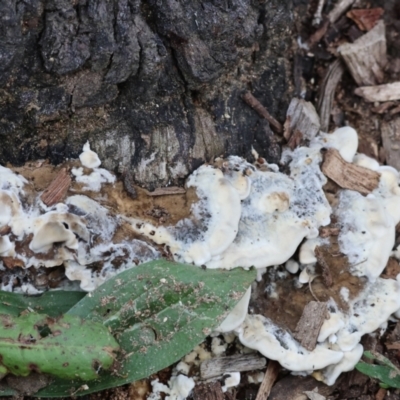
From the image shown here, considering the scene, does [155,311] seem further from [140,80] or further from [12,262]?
[140,80]

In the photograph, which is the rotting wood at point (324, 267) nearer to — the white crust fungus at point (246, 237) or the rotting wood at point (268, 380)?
the white crust fungus at point (246, 237)

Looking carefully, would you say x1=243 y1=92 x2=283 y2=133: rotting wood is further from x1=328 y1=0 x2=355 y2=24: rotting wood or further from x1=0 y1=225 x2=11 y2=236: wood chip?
x1=0 y1=225 x2=11 y2=236: wood chip

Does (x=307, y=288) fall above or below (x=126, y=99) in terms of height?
below

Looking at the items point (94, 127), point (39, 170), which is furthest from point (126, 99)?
point (39, 170)

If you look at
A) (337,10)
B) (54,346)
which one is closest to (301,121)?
(337,10)

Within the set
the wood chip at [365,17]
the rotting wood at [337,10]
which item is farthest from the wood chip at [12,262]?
the wood chip at [365,17]

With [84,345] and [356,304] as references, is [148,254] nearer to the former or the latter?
[84,345]
